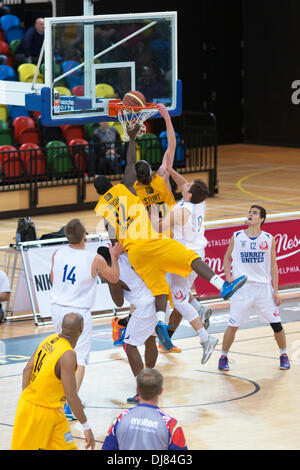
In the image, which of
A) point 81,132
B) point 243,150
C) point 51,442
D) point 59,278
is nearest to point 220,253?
point 59,278

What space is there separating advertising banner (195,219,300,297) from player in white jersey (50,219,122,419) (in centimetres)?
507

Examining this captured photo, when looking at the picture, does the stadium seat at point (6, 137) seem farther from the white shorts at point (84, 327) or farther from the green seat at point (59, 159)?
the white shorts at point (84, 327)

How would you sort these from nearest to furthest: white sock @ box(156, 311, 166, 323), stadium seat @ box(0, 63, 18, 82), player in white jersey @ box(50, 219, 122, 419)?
player in white jersey @ box(50, 219, 122, 419)
white sock @ box(156, 311, 166, 323)
stadium seat @ box(0, 63, 18, 82)

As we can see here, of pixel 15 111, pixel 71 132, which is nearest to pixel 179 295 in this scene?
pixel 71 132

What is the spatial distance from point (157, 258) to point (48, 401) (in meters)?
2.99

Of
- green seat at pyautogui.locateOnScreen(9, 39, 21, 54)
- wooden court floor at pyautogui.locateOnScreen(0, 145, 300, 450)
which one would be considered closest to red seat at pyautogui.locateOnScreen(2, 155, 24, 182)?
green seat at pyautogui.locateOnScreen(9, 39, 21, 54)

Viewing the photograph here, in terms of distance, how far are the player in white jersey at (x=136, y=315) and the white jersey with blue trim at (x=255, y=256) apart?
1304 millimetres

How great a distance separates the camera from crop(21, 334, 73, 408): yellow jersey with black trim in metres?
6.61

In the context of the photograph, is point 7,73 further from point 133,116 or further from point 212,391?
point 212,391

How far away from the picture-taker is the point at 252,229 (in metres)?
10.2

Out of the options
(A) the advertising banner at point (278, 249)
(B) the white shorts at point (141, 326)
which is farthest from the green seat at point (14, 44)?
(B) the white shorts at point (141, 326)

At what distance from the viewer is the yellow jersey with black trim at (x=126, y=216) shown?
30.7 feet

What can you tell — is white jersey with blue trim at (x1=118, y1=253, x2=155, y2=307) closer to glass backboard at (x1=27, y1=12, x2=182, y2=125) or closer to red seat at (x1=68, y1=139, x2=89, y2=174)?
glass backboard at (x1=27, y1=12, x2=182, y2=125)

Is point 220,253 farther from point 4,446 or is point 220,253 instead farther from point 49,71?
point 4,446
